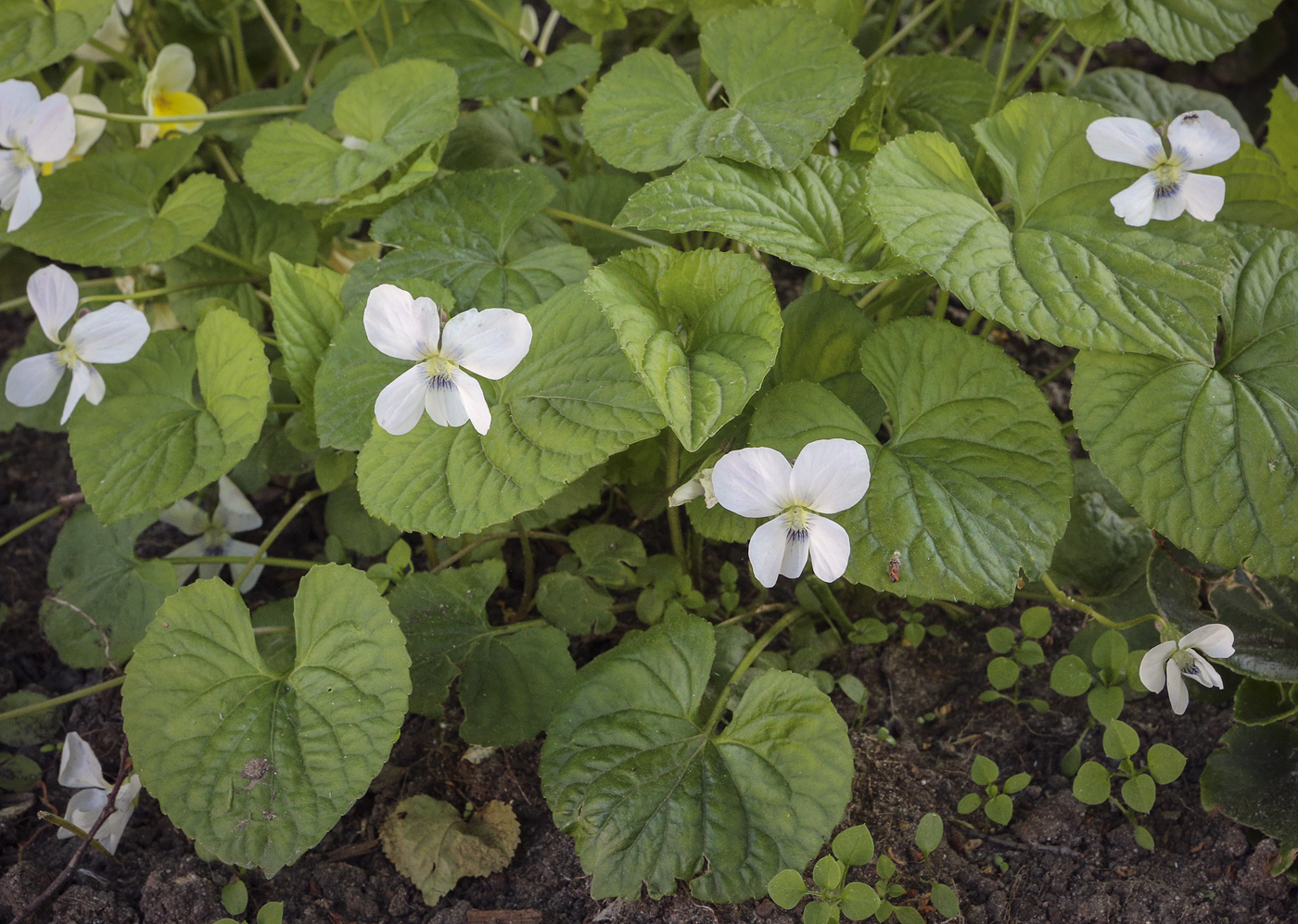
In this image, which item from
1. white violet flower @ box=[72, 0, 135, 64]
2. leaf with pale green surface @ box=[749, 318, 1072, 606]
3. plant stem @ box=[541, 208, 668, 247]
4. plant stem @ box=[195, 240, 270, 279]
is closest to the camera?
leaf with pale green surface @ box=[749, 318, 1072, 606]

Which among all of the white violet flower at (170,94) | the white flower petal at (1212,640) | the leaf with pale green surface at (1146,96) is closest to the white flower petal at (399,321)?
the white flower petal at (1212,640)

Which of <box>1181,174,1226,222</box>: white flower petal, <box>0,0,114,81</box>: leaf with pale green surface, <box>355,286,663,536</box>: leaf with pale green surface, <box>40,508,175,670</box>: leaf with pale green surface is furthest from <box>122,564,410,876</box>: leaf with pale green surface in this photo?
<box>1181,174,1226,222</box>: white flower petal

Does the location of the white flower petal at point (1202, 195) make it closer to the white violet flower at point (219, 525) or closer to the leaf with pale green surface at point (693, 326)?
the leaf with pale green surface at point (693, 326)

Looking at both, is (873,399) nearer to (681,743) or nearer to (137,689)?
(681,743)

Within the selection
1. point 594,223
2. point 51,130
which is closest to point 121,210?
point 51,130

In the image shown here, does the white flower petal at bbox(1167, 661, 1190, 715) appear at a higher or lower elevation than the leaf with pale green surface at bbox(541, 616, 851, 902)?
higher

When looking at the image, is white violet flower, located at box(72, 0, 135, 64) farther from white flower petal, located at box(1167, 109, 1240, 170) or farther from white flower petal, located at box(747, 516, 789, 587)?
white flower petal, located at box(1167, 109, 1240, 170)
